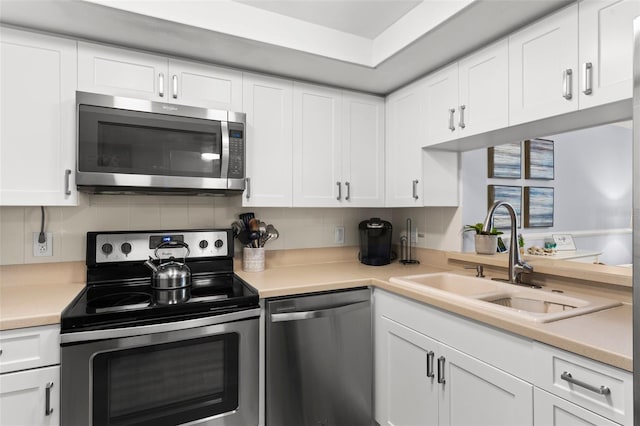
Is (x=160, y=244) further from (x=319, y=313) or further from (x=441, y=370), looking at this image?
(x=441, y=370)

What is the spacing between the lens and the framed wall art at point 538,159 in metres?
3.16

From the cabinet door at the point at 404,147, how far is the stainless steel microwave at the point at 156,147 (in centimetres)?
105

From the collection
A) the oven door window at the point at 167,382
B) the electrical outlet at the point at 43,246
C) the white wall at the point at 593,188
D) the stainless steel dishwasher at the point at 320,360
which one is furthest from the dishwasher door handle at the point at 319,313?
the white wall at the point at 593,188

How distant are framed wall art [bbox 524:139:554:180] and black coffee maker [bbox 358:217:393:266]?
1.58 metres

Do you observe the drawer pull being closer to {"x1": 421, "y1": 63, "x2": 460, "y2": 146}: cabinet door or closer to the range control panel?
{"x1": 421, "y1": 63, "x2": 460, "y2": 146}: cabinet door

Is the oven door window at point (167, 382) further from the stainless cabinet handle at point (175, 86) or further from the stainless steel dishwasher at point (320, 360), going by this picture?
the stainless cabinet handle at point (175, 86)

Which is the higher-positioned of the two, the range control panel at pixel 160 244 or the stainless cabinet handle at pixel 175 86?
the stainless cabinet handle at pixel 175 86

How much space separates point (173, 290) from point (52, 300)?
19.1 inches

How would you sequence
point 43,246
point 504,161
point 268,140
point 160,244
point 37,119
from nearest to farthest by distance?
point 37,119
point 43,246
point 160,244
point 268,140
point 504,161

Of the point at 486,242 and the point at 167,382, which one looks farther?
the point at 486,242

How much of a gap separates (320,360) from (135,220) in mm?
1305

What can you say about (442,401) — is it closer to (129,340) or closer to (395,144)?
(129,340)

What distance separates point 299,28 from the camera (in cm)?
188

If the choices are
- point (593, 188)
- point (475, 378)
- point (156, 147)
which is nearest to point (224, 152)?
point (156, 147)
